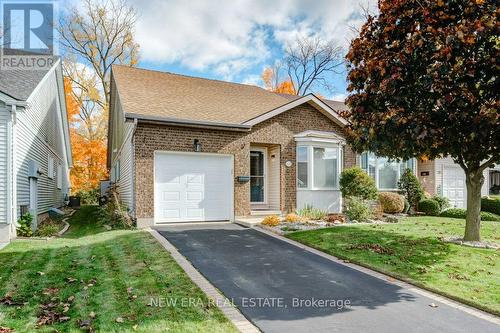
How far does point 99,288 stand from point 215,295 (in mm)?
1782

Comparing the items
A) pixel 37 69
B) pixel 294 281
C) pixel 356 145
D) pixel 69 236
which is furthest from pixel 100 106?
pixel 294 281

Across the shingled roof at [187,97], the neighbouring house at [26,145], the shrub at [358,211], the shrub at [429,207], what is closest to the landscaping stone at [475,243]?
the shrub at [358,211]

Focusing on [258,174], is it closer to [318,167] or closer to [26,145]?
[318,167]

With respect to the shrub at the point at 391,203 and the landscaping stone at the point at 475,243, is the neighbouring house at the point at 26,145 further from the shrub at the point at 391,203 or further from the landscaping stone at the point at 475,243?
the shrub at the point at 391,203

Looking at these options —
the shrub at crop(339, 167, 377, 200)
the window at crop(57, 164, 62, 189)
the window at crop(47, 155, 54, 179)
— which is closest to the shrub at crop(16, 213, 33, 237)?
the window at crop(47, 155, 54, 179)

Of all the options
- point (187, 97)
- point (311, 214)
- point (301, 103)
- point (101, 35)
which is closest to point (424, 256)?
point (311, 214)

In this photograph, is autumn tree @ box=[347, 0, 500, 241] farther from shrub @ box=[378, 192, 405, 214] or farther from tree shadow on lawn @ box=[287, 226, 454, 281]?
shrub @ box=[378, 192, 405, 214]

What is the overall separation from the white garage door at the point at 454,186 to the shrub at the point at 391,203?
4927 millimetres

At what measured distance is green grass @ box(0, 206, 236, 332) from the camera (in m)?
4.25

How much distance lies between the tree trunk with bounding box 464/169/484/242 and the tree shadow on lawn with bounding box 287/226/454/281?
82cm

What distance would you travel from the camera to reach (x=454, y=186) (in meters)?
19.3

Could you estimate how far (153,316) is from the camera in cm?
443

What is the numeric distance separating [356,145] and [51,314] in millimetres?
7178

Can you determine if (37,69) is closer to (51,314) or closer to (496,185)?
(51,314)
